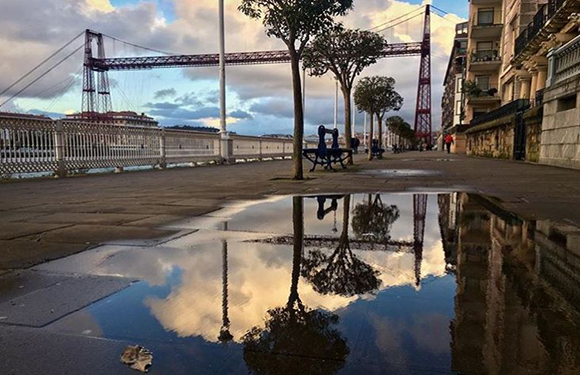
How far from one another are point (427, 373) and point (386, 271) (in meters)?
1.51

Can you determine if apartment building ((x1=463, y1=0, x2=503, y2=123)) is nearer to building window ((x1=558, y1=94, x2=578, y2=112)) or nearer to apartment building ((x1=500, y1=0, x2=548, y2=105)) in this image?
apartment building ((x1=500, y1=0, x2=548, y2=105))

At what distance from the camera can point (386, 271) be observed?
3320 mm

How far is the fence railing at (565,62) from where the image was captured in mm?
13757

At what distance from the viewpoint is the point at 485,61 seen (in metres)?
42.0

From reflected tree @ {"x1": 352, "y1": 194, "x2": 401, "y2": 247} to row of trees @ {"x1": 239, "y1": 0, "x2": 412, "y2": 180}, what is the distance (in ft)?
16.9

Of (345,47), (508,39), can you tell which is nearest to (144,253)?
(345,47)

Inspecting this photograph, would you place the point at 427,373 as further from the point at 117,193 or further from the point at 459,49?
the point at 459,49

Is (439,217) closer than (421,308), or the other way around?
(421,308)

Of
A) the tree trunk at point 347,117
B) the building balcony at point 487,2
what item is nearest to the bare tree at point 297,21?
the tree trunk at point 347,117

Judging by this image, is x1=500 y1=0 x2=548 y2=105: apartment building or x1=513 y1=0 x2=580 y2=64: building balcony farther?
x1=500 y1=0 x2=548 y2=105: apartment building

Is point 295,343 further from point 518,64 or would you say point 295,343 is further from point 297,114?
point 518,64

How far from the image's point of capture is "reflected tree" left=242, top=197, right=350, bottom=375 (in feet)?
6.25

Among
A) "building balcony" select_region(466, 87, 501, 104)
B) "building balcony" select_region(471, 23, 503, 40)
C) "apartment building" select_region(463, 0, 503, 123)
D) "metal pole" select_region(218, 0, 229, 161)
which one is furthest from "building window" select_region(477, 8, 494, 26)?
"metal pole" select_region(218, 0, 229, 161)

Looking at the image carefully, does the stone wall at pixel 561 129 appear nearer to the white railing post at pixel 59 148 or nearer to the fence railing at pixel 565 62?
the fence railing at pixel 565 62
